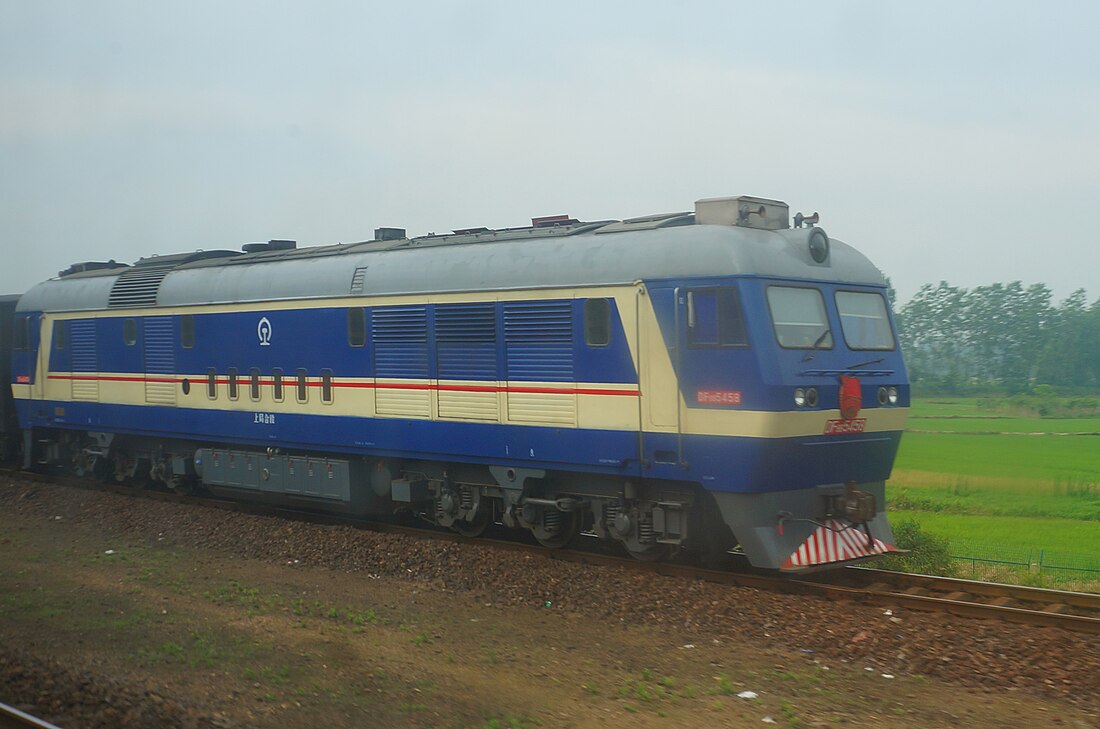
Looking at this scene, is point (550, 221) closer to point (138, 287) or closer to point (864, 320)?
point (864, 320)

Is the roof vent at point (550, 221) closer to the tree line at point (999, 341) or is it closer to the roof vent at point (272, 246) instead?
the roof vent at point (272, 246)

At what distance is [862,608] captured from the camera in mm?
10125

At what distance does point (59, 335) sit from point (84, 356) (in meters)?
1.00

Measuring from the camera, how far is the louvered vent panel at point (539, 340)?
40.1 feet

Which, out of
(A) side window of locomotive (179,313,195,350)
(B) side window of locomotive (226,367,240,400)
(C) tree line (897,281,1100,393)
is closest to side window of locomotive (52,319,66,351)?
(A) side window of locomotive (179,313,195,350)

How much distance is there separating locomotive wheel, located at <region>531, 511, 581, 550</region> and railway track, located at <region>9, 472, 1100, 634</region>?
0.51 feet

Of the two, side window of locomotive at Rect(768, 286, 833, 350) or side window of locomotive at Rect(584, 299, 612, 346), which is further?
side window of locomotive at Rect(584, 299, 612, 346)

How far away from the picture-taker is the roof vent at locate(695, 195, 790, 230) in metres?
11.5

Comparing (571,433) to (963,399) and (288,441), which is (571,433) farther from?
(963,399)

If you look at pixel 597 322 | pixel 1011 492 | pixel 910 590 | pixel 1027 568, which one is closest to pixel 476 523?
pixel 597 322

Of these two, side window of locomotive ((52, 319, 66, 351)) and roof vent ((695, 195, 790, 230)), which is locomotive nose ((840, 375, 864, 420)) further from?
side window of locomotive ((52, 319, 66, 351))

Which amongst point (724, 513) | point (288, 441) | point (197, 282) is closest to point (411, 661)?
point (724, 513)

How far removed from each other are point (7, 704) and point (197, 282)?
35.1 ft

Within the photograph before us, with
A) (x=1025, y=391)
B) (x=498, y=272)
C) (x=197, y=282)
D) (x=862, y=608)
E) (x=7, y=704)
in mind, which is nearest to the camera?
(x=7, y=704)
